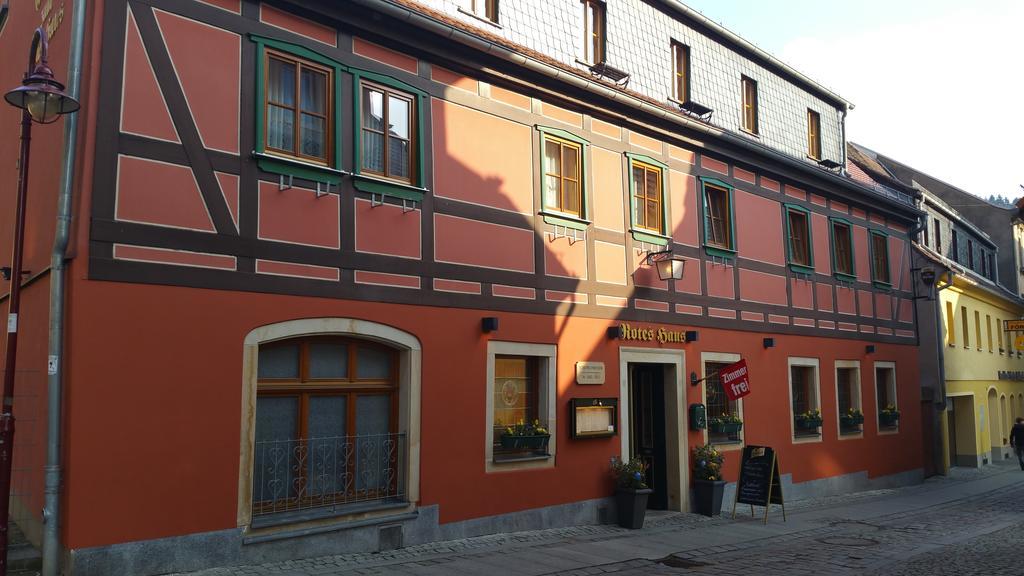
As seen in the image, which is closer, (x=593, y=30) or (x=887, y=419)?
(x=593, y=30)

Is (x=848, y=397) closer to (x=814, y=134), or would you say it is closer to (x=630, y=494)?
(x=814, y=134)

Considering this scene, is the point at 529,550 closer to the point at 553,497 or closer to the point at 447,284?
the point at 553,497

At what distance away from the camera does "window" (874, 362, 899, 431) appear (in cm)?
1981

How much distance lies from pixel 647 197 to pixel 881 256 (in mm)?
9647

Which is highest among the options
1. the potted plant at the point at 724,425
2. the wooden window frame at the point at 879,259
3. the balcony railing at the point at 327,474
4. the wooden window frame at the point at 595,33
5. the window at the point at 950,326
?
the wooden window frame at the point at 595,33

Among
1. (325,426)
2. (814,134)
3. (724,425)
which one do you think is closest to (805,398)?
(724,425)

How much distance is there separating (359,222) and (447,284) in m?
1.48

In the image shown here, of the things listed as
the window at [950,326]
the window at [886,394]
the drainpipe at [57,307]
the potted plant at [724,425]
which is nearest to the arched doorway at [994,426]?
the window at [950,326]

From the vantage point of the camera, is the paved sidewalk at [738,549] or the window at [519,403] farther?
the window at [519,403]

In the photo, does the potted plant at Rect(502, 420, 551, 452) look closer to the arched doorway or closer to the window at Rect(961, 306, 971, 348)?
the window at Rect(961, 306, 971, 348)

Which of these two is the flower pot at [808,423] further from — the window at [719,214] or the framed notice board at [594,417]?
the framed notice board at [594,417]

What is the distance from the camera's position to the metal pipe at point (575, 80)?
33.1 feet

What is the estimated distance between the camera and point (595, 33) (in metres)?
14.3

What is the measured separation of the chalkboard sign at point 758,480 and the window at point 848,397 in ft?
17.1
